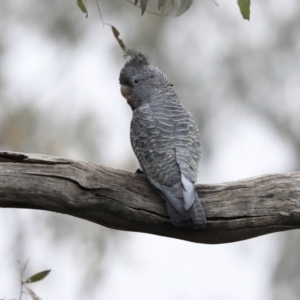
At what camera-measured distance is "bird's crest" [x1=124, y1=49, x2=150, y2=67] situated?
4.23m

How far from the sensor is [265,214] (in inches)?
133

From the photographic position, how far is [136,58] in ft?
13.9

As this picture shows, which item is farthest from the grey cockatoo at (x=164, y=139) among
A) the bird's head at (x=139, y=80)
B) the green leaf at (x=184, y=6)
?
the green leaf at (x=184, y=6)

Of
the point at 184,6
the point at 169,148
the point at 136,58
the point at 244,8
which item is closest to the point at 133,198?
the point at 169,148

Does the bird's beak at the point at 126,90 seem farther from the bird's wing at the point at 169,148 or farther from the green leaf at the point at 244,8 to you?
the green leaf at the point at 244,8

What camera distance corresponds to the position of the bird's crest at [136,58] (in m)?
4.23

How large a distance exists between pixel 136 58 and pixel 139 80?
0.15 meters

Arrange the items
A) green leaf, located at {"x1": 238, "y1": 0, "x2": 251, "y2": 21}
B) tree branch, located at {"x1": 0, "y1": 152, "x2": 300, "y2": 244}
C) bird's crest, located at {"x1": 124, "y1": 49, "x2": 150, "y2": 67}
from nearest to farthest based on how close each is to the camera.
Answer: green leaf, located at {"x1": 238, "y1": 0, "x2": 251, "y2": 21}
tree branch, located at {"x1": 0, "y1": 152, "x2": 300, "y2": 244}
bird's crest, located at {"x1": 124, "y1": 49, "x2": 150, "y2": 67}

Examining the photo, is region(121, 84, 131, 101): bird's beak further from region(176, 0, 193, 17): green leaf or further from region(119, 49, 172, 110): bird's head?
region(176, 0, 193, 17): green leaf

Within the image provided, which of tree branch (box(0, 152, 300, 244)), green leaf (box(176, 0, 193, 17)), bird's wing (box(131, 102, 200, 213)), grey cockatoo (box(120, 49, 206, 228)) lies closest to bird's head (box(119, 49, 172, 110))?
grey cockatoo (box(120, 49, 206, 228))

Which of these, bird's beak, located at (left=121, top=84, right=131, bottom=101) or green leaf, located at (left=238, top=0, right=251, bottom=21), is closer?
green leaf, located at (left=238, top=0, right=251, bottom=21)

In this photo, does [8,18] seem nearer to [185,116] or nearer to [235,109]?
[235,109]

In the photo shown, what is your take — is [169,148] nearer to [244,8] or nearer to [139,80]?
[139,80]

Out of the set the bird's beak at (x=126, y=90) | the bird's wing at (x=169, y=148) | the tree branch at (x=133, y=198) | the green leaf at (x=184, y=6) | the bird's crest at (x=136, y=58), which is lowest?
the tree branch at (x=133, y=198)
